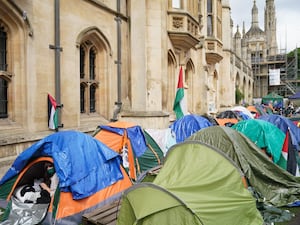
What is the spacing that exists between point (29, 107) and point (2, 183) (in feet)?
7.72

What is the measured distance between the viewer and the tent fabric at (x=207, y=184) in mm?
3770

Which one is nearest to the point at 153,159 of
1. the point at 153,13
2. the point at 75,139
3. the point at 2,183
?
the point at 75,139

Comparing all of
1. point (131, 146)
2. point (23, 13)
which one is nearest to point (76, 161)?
point (131, 146)

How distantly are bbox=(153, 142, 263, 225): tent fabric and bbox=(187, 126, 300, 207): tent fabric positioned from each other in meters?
1.82

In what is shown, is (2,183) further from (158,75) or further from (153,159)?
(158,75)

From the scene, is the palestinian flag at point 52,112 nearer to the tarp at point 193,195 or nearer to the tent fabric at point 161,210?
the tarp at point 193,195

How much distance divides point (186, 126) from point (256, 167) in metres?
3.99

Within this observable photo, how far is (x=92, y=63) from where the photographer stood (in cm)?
1059

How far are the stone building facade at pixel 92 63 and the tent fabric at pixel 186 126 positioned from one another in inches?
27.6

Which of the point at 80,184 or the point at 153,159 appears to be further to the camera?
the point at 153,159

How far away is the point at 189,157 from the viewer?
15.4 ft

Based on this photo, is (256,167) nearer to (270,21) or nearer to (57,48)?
(57,48)

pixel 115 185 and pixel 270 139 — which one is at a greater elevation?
pixel 270 139

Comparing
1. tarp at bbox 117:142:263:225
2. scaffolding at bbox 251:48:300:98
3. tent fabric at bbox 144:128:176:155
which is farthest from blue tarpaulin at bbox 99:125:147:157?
scaffolding at bbox 251:48:300:98
